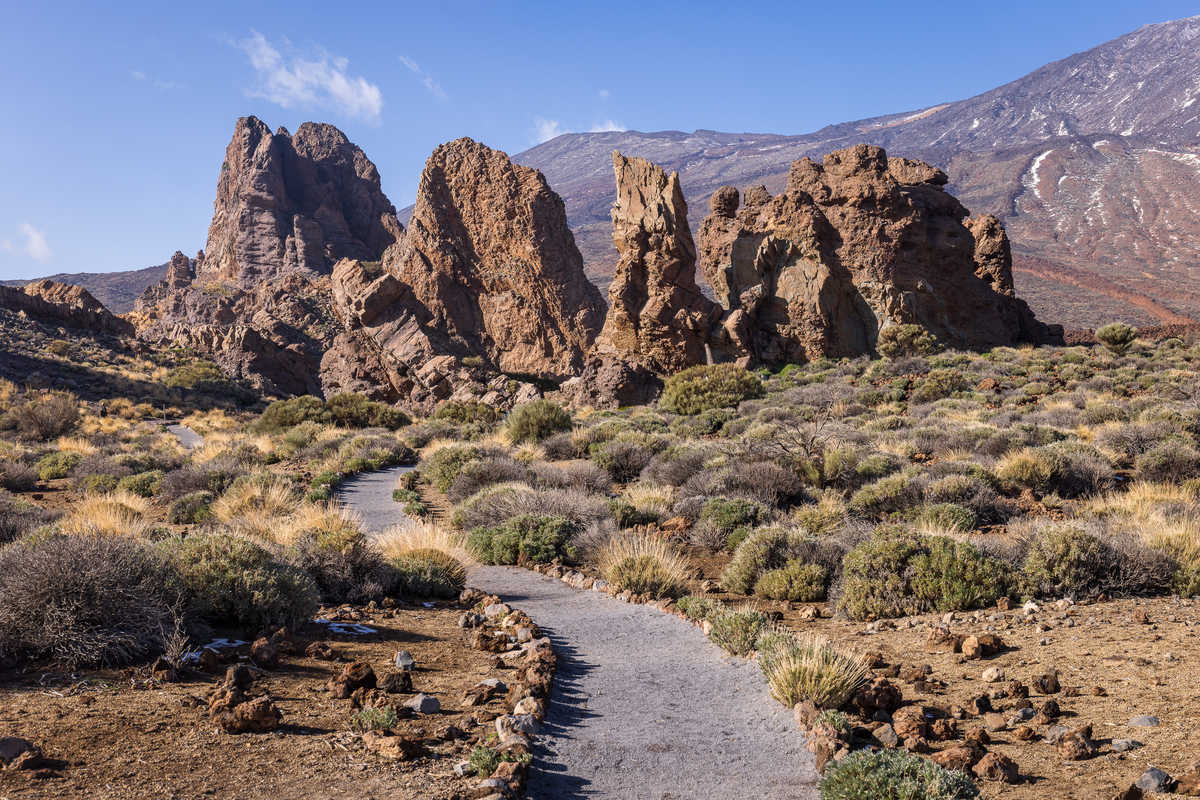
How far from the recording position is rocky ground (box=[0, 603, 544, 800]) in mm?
3254

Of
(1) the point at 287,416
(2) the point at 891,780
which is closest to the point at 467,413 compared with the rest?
(1) the point at 287,416

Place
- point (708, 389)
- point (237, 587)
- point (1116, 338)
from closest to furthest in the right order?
point (237, 587)
point (708, 389)
point (1116, 338)

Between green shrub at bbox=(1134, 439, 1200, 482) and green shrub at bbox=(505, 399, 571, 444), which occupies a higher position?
green shrub at bbox=(505, 399, 571, 444)

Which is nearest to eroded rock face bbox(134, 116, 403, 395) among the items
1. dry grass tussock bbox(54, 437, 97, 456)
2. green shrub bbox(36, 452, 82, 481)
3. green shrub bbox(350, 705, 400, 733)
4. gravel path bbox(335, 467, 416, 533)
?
dry grass tussock bbox(54, 437, 97, 456)

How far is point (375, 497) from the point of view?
48.0 ft

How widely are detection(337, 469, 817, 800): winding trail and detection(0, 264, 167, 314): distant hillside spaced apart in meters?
124

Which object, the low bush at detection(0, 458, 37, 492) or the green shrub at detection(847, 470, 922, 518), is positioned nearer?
the green shrub at detection(847, 470, 922, 518)

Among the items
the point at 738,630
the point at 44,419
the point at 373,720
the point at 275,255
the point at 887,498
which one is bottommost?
the point at 887,498

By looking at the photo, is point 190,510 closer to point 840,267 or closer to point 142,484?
point 142,484

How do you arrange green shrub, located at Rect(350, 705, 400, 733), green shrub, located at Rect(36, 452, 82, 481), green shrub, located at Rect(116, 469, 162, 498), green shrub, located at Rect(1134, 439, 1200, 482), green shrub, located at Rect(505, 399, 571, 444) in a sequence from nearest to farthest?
green shrub, located at Rect(350, 705, 400, 733) → green shrub, located at Rect(1134, 439, 1200, 482) → green shrub, located at Rect(116, 469, 162, 498) → green shrub, located at Rect(36, 452, 82, 481) → green shrub, located at Rect(505, 399, 571, 444)

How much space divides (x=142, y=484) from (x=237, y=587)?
12292 millimetres

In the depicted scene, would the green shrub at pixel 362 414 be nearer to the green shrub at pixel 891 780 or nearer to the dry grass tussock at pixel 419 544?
the dry grass tussock at pixel 419 544

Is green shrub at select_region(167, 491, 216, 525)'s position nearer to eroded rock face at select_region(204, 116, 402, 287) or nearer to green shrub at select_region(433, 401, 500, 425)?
green shrub at select_region(433, 401, 500, 425)

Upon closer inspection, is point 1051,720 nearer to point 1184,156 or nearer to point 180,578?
point 180,578
